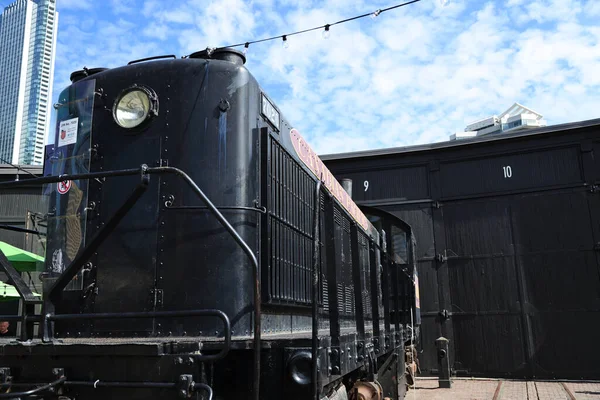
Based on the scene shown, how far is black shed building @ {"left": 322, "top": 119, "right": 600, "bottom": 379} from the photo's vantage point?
11.2m

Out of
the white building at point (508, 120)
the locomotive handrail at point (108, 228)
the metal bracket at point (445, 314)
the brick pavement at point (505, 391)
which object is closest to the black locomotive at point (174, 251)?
the locomotive handrail at point (108, 228)

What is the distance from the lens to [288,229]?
12.7 feet

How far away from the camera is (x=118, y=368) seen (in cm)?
265

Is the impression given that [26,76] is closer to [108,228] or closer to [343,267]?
[343,267]

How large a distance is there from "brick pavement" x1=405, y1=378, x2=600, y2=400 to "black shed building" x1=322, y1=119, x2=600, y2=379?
61 centimetres

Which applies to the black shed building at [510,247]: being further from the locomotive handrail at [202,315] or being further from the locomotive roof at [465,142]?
the locomotive handrail at [202,315]

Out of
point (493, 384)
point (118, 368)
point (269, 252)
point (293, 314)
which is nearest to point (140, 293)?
point (118, 368)

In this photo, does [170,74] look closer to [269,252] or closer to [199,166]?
[199,166]

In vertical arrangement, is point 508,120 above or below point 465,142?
above

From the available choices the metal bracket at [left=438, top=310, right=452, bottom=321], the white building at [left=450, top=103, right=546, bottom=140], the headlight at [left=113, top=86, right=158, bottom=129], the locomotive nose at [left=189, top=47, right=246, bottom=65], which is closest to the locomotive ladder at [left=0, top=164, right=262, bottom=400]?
the headlight at [left=113, top=86, right=158, bottom=129]

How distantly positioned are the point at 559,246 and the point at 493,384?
135 inches

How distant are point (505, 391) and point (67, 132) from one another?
9.47m

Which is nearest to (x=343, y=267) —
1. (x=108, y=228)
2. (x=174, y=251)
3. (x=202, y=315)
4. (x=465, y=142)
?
(x=174, y=251)

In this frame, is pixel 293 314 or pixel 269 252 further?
pixel 293 314
